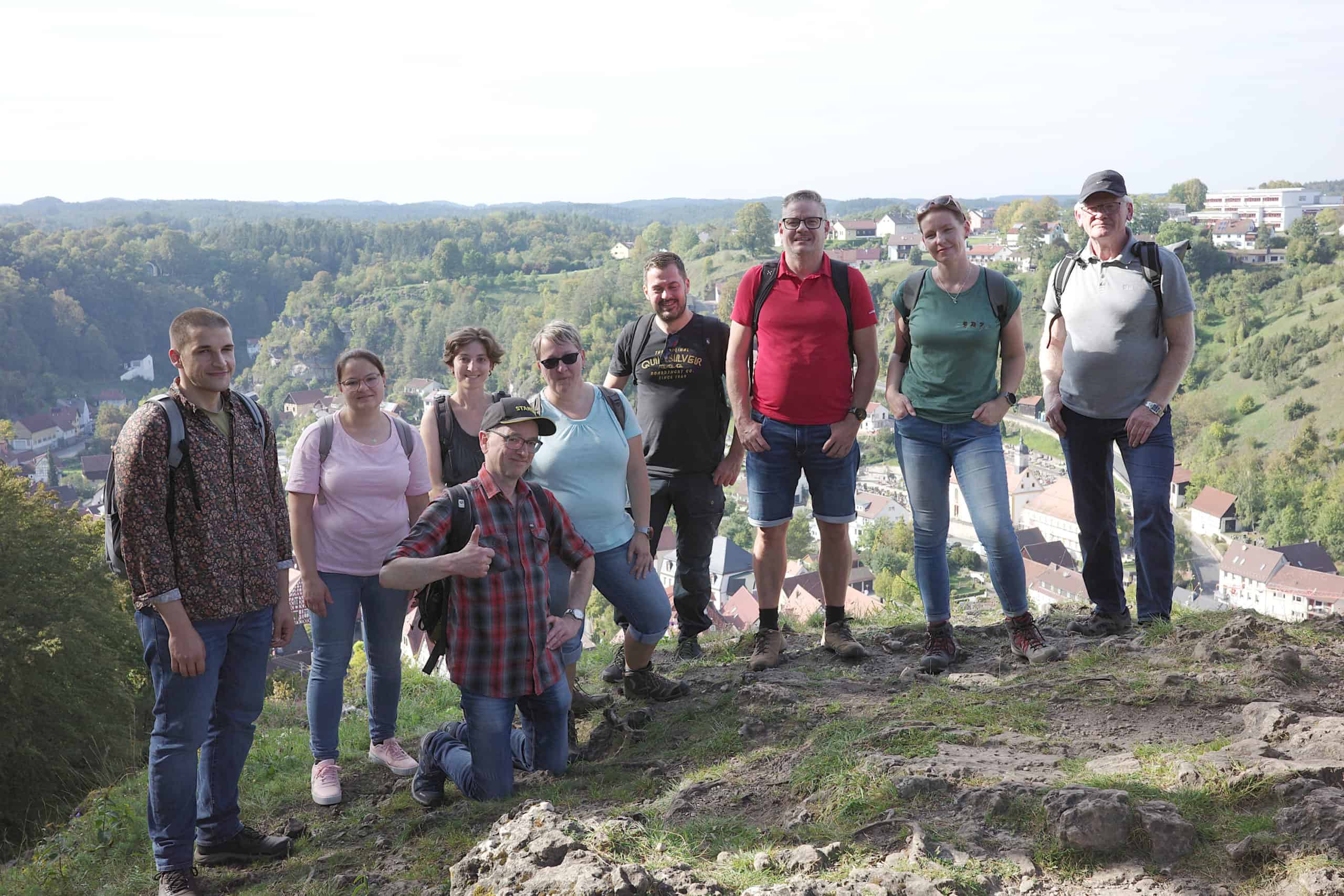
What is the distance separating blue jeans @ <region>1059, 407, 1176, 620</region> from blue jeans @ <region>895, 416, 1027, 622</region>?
0.48m

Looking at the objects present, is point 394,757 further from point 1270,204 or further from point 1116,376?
point 1270,204

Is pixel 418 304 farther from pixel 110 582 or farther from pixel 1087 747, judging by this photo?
pixel 1087 747

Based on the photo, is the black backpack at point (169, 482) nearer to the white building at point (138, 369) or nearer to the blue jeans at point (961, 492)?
the blue jeans at point (961, 492)

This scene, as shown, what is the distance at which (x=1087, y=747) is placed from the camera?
10.6 feet

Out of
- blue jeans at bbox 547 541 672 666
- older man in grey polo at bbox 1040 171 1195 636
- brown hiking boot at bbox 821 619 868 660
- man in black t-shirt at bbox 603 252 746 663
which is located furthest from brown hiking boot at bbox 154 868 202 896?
older man in grey polo at bbox 1040 171 1195 636

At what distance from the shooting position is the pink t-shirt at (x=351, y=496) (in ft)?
12.3

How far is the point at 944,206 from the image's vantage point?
4.12 meters

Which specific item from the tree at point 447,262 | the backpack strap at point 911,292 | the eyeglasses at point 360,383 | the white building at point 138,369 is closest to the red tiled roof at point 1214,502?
the backpack strap at point 911,292

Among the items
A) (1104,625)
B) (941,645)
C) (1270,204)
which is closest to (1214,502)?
(1104,625)

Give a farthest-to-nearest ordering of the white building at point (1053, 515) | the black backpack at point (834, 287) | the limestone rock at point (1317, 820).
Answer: the white building at point (1053, 515)
the black backpack at point (834, 287)
the limestone rock at point (1317, 820)

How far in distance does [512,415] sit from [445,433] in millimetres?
795

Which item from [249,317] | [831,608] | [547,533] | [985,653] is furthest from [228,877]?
[249,317]

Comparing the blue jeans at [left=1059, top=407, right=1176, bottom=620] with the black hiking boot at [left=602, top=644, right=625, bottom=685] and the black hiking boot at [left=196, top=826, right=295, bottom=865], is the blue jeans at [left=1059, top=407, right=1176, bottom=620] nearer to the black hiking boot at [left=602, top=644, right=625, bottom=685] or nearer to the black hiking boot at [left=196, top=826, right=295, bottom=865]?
the black hiking boot at [left=602, top=644, right=625, bottom=685]

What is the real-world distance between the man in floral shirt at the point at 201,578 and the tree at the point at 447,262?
431ft
